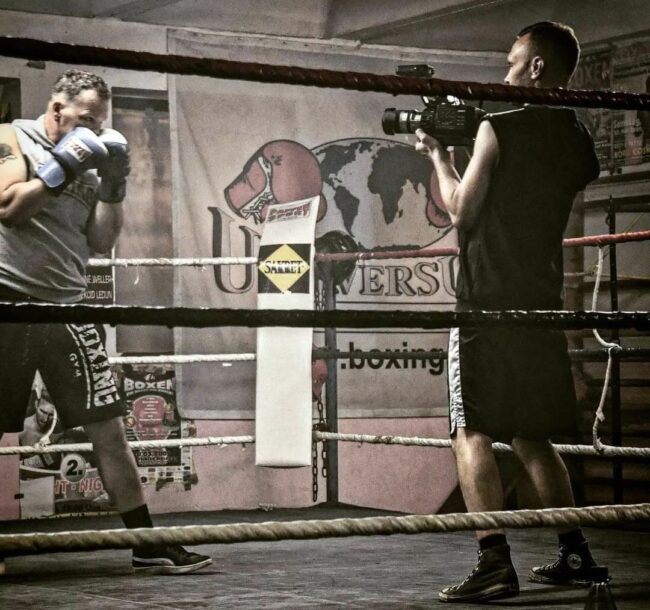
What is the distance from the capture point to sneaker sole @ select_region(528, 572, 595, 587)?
2.59 metres

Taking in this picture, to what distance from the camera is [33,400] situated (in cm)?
460

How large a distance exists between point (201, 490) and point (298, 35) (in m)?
2.00

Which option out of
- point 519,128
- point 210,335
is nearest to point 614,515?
point 519,128

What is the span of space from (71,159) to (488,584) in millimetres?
1228

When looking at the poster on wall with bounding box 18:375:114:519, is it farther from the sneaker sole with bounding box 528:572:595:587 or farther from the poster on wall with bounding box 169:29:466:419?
the sneaker sole with bounding box 528:572:595:587

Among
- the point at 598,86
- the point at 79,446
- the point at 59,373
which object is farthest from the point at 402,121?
the point at 598,86

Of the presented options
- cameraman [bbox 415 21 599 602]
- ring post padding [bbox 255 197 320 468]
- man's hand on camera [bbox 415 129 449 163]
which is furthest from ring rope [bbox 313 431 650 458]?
man's hand on camera [bbox 415 129 449 163]

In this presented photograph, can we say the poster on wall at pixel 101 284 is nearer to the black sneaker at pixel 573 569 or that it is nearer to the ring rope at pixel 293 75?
the black sneaker at pixel 573 569

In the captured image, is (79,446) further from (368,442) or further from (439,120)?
(439,120)

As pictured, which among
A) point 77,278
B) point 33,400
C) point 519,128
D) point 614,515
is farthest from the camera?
point 33,400

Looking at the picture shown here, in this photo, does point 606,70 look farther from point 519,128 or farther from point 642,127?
point 519,128

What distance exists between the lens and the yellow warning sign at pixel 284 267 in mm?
3996

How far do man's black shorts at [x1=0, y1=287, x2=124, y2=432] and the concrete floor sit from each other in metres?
0.40

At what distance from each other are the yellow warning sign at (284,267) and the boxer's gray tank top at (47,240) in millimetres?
1210
